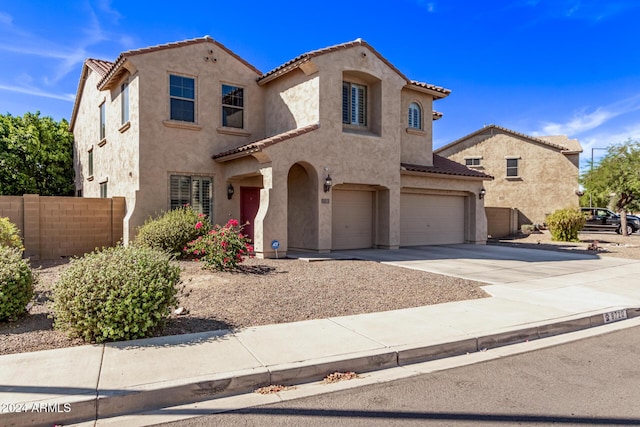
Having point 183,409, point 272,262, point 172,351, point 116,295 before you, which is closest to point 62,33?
point 272,262

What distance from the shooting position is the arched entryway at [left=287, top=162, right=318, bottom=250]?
593 inches

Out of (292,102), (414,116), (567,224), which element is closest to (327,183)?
(292,102)

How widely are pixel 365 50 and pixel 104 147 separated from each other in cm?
1149

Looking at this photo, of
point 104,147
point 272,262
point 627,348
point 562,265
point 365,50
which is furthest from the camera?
point 104,147

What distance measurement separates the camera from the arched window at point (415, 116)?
1933 centimetres

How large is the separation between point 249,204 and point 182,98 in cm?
453

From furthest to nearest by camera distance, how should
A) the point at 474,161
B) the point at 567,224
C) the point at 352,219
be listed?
the point at 474,161, the point at 567,224, the point at 352,219

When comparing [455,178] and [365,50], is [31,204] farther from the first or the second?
[455,178]

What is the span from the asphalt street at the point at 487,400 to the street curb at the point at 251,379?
418 mm

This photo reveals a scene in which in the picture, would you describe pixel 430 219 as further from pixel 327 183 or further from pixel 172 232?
pixel 172 232

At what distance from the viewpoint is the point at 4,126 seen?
23703mm

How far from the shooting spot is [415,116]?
19.5m

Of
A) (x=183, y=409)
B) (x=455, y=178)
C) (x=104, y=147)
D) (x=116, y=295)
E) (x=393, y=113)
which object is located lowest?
(x=183, y=409)

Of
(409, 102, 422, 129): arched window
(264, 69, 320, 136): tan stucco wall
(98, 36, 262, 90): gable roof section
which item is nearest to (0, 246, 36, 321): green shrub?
(98, 36, 262, 90): gable roof section
